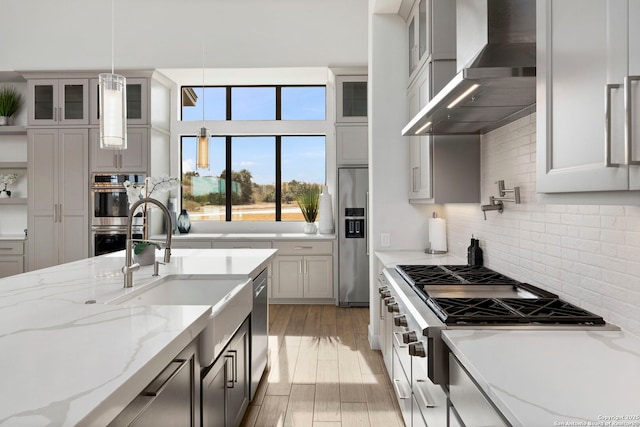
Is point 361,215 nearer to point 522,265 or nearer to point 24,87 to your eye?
point 522,265

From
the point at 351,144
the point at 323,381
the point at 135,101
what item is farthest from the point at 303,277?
the point at 135,101

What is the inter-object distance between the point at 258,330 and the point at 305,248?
2.53 meters

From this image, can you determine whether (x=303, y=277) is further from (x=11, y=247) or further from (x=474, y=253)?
(x=11, y=247)

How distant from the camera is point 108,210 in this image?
5.24 m

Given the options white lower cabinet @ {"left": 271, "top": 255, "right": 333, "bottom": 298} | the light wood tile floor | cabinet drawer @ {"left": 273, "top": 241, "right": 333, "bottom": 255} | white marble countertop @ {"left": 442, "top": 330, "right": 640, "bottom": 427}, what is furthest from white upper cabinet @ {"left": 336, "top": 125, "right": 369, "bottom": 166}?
white marble countertop @ {"left": 442, "top": 330, "right": 640, "bottom": 427}

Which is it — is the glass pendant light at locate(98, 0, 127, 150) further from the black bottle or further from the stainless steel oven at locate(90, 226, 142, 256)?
the stainless steel oven at locate(90, 226, 142, 256)

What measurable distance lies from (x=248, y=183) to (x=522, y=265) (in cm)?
447

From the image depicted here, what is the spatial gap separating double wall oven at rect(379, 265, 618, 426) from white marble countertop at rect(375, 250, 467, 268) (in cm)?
47

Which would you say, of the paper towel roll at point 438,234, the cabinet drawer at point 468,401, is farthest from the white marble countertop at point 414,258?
the cabinet drawer at point 468,401

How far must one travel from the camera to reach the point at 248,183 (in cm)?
607

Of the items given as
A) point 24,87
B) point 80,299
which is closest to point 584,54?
point 80,299

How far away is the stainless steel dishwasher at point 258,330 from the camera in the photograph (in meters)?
2.60

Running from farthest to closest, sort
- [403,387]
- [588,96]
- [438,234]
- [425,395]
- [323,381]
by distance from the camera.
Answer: [438,234] < [323,381] < [403,387] < [425,395] < [588,96]

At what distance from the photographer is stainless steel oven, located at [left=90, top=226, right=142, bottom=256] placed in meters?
5.24
